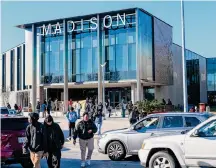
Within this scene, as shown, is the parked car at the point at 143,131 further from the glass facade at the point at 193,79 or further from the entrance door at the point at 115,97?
the glass facade at the point at 193,79

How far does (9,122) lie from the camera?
10.4 m

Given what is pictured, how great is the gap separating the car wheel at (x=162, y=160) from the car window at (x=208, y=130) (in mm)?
1089

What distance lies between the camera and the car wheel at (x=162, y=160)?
898 centimetres

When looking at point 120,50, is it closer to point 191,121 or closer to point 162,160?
point 191,121

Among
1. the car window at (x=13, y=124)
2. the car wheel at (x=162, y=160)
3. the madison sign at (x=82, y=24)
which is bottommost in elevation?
the car wheel at (x=162, y=160)

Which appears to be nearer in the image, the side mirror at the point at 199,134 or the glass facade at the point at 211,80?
the side mirror at the point at 199,134

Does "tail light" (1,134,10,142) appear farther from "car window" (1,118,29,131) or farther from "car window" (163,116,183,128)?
"car window" (163,116,183,128)

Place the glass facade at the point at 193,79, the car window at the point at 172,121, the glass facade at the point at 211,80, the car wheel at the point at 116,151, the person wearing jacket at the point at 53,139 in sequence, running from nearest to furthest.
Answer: the person wearing jacket at the point at 53,139 → the car window at the point at 172,121 → the car wheel at the point at 116,151 → the glass facade at the point at 193,79 → the glass facade at the point at 211,80

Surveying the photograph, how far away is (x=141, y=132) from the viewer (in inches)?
476

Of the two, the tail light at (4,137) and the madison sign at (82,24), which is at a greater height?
the madison sign at (82,24)

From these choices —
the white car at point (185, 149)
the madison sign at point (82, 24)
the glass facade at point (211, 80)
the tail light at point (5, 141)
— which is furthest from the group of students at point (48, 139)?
the glass facade at point (211, 80)

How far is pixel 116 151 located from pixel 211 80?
6417 cm

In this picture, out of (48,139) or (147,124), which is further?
(147,124)

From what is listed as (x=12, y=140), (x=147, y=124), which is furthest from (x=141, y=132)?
(x=12, y=140)
